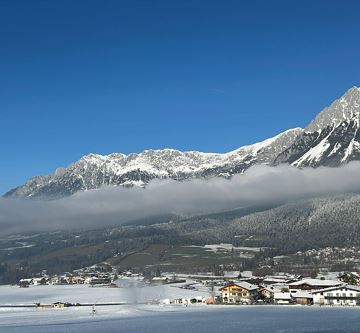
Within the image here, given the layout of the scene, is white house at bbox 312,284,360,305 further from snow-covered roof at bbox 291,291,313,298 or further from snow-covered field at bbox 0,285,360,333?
snow-covered field at bbox 0,285,360,333

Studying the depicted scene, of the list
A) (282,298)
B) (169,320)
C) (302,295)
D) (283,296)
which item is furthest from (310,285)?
(169,320)

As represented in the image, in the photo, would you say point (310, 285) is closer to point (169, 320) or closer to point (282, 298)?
point (282, 298)

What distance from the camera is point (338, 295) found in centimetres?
12369

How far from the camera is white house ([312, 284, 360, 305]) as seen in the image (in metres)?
122

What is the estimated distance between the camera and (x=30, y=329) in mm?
80562

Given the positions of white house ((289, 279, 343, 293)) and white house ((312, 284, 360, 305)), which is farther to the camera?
white house ((289, 279, 343, 293))

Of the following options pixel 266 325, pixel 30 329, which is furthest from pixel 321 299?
pixel 30 329

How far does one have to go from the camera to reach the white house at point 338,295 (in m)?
122

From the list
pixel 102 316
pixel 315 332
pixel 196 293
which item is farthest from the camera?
pixel 196 293

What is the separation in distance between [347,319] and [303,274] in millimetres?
111436

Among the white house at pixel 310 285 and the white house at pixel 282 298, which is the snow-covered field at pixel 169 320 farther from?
the white house at pixel 310 285

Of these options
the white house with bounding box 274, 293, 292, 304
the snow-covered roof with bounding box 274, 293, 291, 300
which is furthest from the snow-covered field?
the snow-covered roof with bounding box 274, 293, 291, 300

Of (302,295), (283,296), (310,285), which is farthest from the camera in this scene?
(310,285)

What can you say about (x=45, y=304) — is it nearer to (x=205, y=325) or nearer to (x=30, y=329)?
(x=30, y=329)
